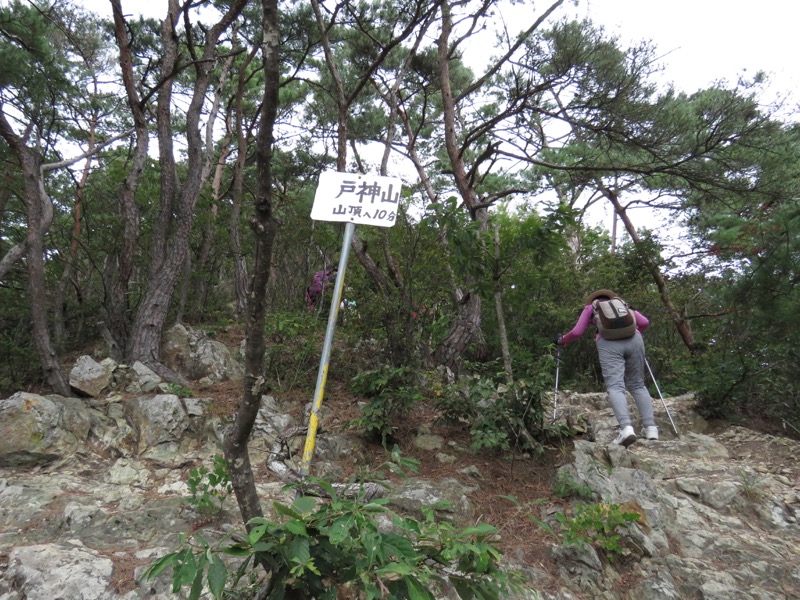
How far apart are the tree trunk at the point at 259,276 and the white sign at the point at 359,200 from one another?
0.78 meters

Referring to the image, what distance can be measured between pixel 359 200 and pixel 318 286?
12.2ft

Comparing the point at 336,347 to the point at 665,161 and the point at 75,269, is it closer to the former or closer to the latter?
the point at 75,269

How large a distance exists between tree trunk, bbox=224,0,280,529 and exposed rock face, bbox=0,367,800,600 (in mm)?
942

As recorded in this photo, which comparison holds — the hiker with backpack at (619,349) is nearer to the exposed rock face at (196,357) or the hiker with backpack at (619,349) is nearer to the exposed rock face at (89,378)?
the exposed rock face at (196,357)

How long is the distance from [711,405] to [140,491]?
5705mm

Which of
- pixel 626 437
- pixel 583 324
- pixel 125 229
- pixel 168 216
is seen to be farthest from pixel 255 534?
pixel 168 216

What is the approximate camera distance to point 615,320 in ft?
14.6

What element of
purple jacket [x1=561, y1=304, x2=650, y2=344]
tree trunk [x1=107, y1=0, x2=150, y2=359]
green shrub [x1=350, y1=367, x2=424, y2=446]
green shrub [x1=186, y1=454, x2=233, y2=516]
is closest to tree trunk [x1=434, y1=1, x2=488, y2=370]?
purple jacket [x1=561, y1=304, x2=650, y2=344]

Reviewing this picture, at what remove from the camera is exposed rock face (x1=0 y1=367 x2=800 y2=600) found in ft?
8.63

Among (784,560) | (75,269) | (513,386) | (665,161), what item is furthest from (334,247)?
(784,560)

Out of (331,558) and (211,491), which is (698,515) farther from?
(211,491)

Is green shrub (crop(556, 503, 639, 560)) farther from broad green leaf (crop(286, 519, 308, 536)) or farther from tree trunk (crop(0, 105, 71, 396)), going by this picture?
tree trunk (crop(0, 105, 71, 396))

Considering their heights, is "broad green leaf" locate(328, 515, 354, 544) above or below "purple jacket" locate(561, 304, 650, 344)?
below

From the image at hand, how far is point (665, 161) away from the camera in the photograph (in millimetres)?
6129
